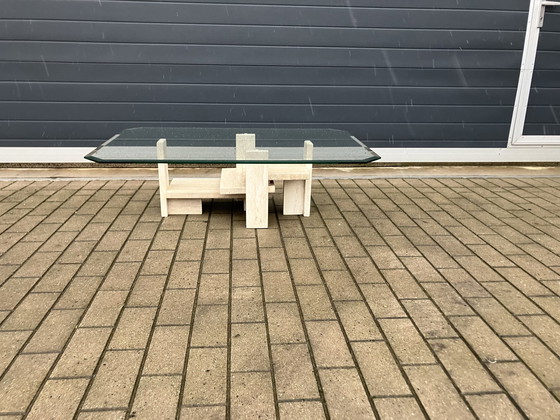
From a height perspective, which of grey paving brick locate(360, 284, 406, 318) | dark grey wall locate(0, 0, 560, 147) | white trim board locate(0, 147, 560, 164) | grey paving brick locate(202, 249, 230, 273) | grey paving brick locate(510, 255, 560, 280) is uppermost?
dark grey wall locate(0, 0, 560, 147)

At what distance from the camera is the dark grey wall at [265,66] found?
17.4 ft

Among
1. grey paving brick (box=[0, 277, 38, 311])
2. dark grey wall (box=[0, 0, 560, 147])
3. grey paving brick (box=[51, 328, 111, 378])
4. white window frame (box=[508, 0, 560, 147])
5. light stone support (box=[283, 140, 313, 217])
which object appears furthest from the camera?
white window frame (box=[508, 0, 560, 147])

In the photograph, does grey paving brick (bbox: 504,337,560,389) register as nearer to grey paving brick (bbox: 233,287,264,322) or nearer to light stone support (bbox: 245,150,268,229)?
grey paving brick (bbox: 233,287,264,322)

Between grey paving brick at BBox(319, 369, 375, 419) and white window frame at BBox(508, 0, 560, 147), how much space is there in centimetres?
500

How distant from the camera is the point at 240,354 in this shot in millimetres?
2252

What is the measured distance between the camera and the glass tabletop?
325cm

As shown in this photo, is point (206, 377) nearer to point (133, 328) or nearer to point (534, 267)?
point (133, 328)

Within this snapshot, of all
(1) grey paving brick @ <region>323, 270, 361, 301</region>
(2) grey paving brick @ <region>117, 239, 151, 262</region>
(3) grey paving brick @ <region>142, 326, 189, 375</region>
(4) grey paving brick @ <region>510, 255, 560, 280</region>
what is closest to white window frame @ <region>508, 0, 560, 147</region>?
(4) grey paving brick @ <region>510, 255, 560, 280</region>

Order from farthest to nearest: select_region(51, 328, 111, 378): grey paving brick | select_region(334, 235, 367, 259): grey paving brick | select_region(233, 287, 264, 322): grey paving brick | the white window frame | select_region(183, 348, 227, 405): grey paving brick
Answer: the white window frame → select_region(334, 235, 367, 259): grey paving brick → select_region(233, 287, 264, 322): grey paving brick → select_region(51, 328, 111, 378): grey paving brick → select_region(183, 348, 227, 405): grey paving brick

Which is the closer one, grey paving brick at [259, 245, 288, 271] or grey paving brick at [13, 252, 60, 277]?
grey paving brick at [13, 252, 60, 277]

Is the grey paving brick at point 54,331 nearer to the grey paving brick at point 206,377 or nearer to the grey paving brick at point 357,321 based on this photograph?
the grey paving brick at point 206,377

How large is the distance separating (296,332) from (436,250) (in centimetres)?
159

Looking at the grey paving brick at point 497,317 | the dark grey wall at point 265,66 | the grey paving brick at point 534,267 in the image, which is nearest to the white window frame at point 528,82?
the dark grey wall at point 265,66

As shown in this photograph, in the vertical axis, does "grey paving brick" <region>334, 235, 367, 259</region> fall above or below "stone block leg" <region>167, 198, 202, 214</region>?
below
